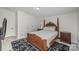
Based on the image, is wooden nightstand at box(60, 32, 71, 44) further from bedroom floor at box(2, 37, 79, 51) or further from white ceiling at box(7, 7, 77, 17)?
white ceiling at box(7, 7, 77, 17)

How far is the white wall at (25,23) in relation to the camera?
1.15 m

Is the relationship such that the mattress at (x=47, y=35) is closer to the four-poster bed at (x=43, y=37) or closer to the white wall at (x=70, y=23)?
the four-poster bed at (x=43, y=37)

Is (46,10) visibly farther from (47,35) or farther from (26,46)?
(26,46)

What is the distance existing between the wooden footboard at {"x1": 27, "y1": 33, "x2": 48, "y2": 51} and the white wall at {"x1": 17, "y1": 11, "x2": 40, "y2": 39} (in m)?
0.09

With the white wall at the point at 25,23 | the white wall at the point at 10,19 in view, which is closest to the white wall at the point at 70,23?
the white wall at the point at 25,23

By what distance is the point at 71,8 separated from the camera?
3.66 ft

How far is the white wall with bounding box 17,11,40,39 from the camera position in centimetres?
115

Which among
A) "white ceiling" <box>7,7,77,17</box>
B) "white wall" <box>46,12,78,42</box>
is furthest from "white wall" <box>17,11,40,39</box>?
"white wall" <box>46,12,78,42</box>

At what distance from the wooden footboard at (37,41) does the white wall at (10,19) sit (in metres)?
0.24

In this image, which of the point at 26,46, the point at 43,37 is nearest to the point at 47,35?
the point at 43,37
